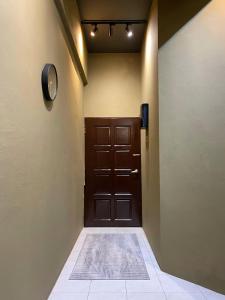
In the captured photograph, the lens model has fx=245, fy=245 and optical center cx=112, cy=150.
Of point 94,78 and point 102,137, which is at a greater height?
point 94,78

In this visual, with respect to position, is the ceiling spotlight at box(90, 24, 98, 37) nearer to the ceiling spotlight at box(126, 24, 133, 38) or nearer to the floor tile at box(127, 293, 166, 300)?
the ceiling spotlight at box(126, 24, 133, 38)

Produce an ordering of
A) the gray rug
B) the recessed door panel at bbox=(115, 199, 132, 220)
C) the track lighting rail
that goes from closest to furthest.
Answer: the gray rug < the track lighting rail < the recessed door panel at bbox=(115, 199, 132, 220)

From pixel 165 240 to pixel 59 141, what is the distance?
1.58 metres

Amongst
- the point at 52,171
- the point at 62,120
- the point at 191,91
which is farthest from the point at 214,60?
the point at 52,171

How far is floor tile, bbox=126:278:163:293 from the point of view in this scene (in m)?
2.37

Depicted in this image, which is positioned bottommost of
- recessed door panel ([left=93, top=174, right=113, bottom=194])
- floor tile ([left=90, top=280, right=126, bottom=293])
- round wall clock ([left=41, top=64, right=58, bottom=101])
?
floor tile ([left=90, top=280, right=126, bottom=293])

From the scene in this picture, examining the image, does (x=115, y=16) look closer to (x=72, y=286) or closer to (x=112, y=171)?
(x=112, y=171)

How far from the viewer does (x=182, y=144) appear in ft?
Answer: 8.54

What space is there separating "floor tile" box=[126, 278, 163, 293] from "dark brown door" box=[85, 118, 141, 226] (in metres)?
2.02

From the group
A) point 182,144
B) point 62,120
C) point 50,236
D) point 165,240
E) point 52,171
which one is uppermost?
point 62,120

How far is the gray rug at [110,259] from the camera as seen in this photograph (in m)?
2.67

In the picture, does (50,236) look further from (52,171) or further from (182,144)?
(182,144)

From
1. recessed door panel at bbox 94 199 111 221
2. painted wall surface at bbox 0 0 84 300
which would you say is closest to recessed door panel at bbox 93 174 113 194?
recessed door panel at bbox 94 199 111 221

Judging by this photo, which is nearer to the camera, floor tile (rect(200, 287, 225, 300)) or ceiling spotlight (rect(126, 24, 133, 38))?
floor tile (rect(200, 287, 225, 300))
